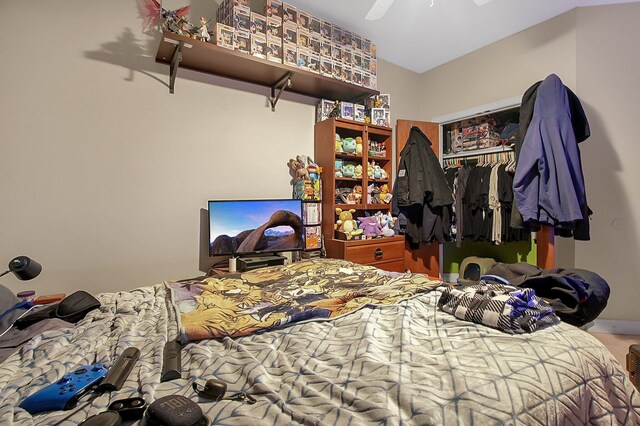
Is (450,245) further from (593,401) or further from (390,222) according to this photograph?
(593,401)

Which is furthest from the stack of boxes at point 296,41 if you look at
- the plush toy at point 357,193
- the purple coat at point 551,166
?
the purple coat at point 551,166

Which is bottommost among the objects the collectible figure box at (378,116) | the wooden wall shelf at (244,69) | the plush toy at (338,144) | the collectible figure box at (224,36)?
the plush toy at (338,144)

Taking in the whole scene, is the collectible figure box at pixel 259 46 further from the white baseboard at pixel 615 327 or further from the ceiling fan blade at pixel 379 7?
the white baseboard at pixel 615 327

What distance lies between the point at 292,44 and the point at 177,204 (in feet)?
4.90

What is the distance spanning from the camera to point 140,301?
1.29 metres

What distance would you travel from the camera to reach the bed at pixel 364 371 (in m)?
0.59

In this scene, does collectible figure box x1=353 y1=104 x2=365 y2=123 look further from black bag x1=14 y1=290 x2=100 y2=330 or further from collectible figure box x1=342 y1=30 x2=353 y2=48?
black bag x1=14 y1=290 x2=100 y2=330

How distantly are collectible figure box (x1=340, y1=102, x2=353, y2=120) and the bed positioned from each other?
Result: 6.74 ft

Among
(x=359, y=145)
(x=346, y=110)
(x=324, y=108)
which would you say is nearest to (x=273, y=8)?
(x=324, y=108)

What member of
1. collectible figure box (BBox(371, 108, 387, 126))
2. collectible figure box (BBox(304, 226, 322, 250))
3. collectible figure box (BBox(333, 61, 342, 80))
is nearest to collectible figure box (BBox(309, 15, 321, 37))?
collectible figure box (BBox(333, 61, 342, 80))

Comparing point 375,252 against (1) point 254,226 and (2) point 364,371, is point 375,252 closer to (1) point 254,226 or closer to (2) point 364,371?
(1) point 254,226

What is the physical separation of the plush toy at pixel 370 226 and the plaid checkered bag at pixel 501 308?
158 cm

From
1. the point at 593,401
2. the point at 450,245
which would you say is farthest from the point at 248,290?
the point at 450,245

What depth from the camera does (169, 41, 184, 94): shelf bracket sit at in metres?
1.85
